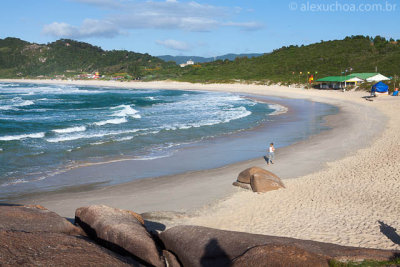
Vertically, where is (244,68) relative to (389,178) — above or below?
above

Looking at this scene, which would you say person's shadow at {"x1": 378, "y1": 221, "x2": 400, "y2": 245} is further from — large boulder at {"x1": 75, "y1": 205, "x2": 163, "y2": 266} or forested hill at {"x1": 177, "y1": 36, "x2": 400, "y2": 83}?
forested hill at {"x1": 177, "y1": 36, "x2": 400, "y2": 83}

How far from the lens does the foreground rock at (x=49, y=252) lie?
4.36 meters

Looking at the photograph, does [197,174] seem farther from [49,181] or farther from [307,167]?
[49,181]

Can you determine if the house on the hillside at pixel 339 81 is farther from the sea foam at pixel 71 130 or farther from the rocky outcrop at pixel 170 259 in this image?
the rocky outcrop at pixel 170 259

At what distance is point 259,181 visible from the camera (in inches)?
506

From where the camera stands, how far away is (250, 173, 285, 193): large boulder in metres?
12.7

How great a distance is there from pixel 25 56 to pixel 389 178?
21116 cm

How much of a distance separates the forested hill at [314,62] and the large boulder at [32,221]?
68.8 m

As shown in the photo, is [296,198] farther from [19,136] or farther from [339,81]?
[339,81]

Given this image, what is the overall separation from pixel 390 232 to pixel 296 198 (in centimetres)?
329

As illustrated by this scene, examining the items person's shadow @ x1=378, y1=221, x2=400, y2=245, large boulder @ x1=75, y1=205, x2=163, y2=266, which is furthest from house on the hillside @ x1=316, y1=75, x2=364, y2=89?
large boulder @ x1=75, y1=205, x2=163, y2=266

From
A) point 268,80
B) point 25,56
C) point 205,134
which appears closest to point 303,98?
point 268,80

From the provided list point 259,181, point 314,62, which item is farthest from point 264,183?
point 314,62

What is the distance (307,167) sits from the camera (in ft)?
53.2
